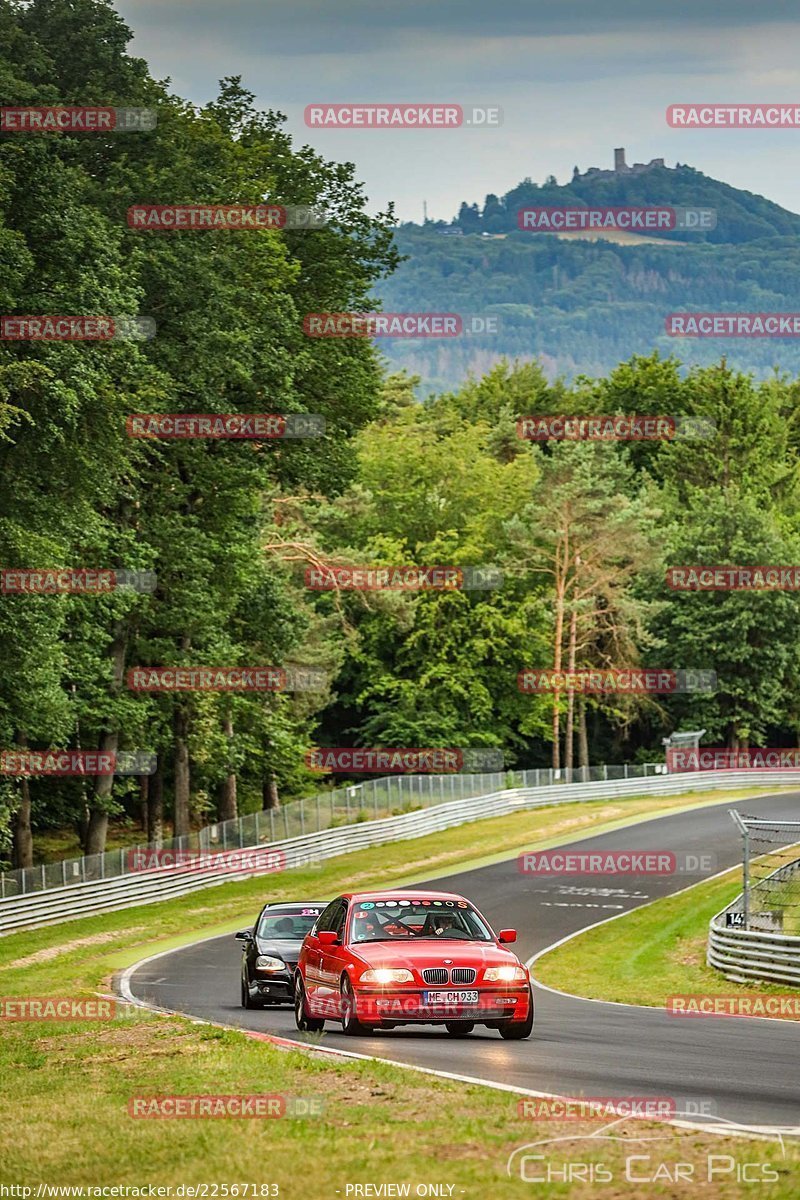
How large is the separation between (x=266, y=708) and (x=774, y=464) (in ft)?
214

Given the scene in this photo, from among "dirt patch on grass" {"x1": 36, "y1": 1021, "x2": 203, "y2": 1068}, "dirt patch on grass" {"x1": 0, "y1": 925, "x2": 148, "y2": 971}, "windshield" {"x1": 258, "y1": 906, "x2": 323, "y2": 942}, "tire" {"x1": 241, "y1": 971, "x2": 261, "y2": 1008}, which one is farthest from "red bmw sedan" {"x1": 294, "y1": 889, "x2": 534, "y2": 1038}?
"dirt patch on grass" {"x1": 0, "y1": 925, "x2": 148, "y2": 971}

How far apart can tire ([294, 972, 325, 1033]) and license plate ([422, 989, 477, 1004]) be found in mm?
1735

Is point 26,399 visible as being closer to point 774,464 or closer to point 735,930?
point 735,930

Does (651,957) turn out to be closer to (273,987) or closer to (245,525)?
(273,987)

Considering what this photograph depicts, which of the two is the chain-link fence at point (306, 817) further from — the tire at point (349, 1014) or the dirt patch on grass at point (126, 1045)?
the tire at point (349, 1014)

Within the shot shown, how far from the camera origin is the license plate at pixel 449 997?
50.6 ft

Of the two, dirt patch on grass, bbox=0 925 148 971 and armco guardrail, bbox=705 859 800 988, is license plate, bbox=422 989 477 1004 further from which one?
dirt patch on grass, bbox=0 925 148 971

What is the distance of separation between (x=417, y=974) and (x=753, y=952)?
407 inches

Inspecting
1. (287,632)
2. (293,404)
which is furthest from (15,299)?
(287,632)

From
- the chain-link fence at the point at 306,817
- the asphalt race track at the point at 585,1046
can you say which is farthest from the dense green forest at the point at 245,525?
the asphalt race track at the point at 585,1046

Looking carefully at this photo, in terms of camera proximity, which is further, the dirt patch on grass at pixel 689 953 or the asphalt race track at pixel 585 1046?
the dirt patch on grass at pixel 689 953

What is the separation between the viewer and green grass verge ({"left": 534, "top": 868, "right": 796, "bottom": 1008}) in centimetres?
2447

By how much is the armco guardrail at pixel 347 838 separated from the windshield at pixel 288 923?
16.7 metres

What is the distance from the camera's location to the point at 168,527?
41.3 meters
